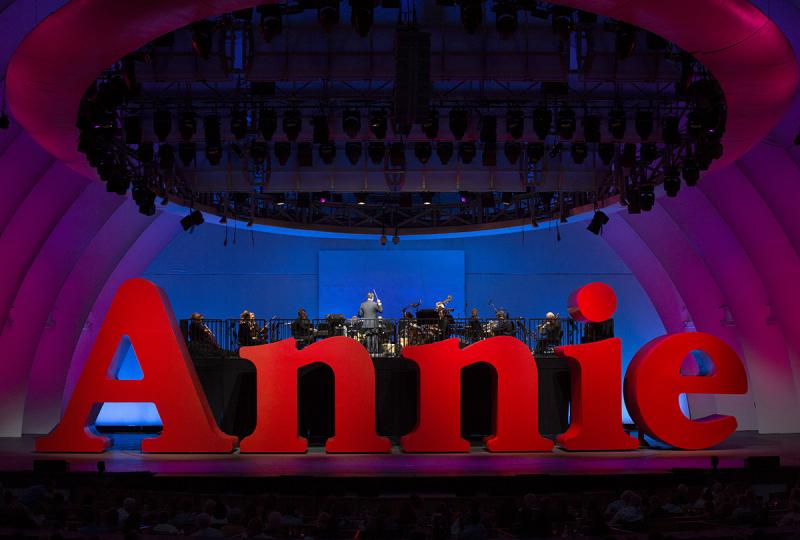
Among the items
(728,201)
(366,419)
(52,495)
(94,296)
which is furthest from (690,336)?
(94,296)

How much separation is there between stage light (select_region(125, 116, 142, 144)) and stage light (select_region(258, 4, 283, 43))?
535 cm

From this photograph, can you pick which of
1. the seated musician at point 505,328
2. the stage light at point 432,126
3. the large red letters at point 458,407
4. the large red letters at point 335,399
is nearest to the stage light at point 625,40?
the stage light at point 432,126

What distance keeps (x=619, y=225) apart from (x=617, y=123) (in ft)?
30.3

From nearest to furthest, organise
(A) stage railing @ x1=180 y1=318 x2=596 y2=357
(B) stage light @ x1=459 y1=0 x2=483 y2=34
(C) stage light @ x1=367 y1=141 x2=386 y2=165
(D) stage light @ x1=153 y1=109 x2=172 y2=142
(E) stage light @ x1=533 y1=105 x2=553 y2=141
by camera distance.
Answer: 1. (B) stage light @ x1=459 y1=0 x2=483 y2=34
2. (E) stage light @ x1=533 y1=105 x2=553 y2=141
3. (D) stage light @ x1=153 y1=109 x2=172 y2=142
4. (C) stage light @ x1=367 y1=141 x2=386 y2=165
5. (A) stage railing @ x1=180 y1=318 x2=596 y2=357

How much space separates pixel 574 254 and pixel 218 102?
574 inches

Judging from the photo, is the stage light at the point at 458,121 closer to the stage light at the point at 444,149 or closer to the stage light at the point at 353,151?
the stage light at the point at 444,149

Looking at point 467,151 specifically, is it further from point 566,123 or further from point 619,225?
point 619,225

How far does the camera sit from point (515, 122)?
16.7m

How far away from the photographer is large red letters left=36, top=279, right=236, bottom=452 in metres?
17.1

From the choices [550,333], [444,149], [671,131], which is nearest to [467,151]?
[444,149]

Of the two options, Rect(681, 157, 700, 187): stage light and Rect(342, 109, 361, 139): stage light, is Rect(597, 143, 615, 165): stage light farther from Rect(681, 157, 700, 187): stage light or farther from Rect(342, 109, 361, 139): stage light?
Rect(342, 109, 361, 139): stage light

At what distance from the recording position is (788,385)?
21234 mm

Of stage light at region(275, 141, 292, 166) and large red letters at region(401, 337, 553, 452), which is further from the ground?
stage light at region(275, 141, 292, 166)

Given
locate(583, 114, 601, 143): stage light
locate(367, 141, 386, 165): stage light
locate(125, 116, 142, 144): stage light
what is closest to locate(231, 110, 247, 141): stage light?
locate(125, 116, 142, 144): stage light
